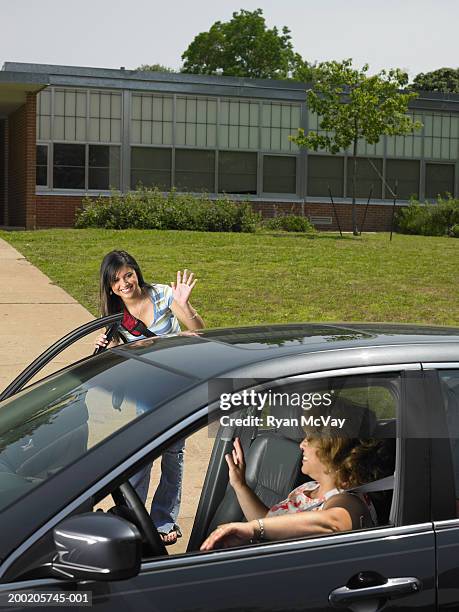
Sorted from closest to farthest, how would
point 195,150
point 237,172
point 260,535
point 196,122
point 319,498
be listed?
point 260,535 < point 319,498 < point 196,122 < point 195,150 < point 237,172

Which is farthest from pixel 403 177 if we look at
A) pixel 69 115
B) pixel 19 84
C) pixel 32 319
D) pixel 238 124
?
pixel 32 319

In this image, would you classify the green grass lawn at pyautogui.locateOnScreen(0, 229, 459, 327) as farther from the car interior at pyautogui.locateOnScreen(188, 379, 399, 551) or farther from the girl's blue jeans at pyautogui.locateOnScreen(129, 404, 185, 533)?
the car interior at pyautogui.locateOnScreen(188, 379, 399, 551)

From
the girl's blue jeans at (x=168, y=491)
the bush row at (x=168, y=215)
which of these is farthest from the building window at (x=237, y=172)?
the girl's blue jeans at (x=168, y=491)

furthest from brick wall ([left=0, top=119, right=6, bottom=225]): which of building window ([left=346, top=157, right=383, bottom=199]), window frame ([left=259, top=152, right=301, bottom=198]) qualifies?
building window ([left=346, top=157, right=383, bottom=199])

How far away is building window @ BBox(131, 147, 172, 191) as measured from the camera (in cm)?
3020

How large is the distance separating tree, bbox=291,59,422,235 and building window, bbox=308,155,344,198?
494cm

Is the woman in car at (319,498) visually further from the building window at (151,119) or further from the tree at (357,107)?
the building window at (151,119)

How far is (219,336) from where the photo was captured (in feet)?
11.4

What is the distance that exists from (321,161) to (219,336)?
2968 cm

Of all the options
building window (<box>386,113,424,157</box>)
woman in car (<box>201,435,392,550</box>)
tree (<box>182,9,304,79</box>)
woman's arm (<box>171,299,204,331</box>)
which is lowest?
woman in car (<box>201,435,392,550</box>)

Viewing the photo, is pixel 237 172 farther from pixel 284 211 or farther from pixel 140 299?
pixel 140 299

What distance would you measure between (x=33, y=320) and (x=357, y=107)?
1655 centimetres

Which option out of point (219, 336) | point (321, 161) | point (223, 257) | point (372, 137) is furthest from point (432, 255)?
point (219, 336)

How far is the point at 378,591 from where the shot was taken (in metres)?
2.64
